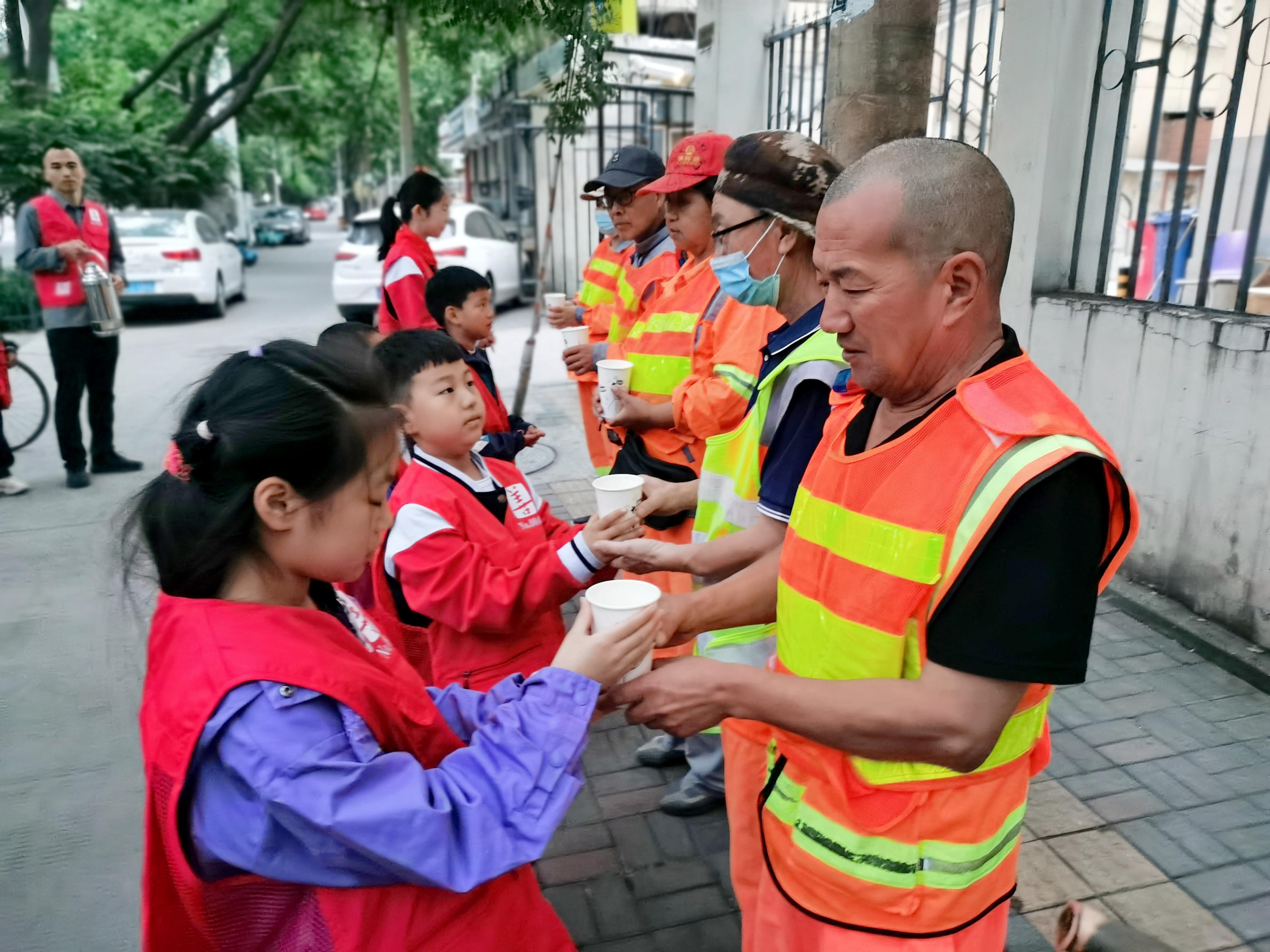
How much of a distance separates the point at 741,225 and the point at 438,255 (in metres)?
10.8

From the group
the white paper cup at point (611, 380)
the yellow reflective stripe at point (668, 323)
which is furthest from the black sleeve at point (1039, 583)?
the white paper cup at point (611, 380)

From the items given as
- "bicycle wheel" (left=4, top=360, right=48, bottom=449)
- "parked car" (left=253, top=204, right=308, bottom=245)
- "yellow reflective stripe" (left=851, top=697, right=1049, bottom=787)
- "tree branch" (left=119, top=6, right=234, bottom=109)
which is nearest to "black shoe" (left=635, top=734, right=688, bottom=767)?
"yellow reflective stripe" (left=851, top=697, right=1049, bottom=787)

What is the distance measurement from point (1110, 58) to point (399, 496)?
4388 mm

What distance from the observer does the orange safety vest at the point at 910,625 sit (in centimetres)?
125

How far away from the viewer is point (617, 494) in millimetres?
2459

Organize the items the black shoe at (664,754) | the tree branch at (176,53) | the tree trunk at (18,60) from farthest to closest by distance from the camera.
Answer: the tree branch at (176,53) < the tree trunk at (18,60) < the black shoe at (664,754)

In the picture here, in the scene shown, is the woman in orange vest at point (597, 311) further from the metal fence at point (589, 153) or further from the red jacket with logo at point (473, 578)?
the metal fence at point (589, 153)

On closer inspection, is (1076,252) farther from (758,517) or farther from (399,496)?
(399,496)

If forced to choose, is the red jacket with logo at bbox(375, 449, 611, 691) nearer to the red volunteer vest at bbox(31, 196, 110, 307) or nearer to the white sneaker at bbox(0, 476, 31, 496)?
the red volunteer vest at bbox(31, 196, 110, 307)

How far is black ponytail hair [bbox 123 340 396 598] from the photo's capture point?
1.32 metres

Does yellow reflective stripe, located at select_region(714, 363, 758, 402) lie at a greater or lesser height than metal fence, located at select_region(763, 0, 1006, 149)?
lesser

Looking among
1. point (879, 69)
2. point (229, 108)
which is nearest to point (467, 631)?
point (879, 69)

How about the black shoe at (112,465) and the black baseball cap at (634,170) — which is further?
the black shoe at (112,465)

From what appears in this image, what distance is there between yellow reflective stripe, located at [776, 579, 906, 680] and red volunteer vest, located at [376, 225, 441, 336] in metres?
3.97
